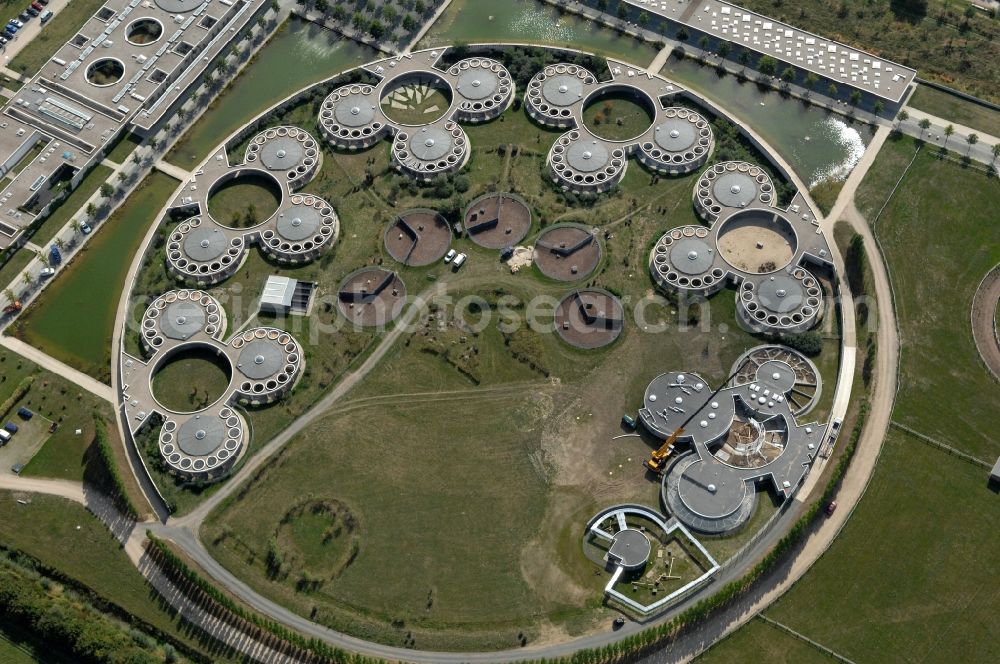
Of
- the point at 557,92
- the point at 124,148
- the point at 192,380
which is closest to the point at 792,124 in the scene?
the point at 557,92

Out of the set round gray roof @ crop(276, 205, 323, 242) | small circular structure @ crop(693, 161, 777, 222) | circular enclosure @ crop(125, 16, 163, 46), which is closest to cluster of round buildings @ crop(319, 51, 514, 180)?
round gray roof @ crop(276, 205, 323, 242)

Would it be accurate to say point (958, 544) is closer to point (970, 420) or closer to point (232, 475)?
point (970, 420)

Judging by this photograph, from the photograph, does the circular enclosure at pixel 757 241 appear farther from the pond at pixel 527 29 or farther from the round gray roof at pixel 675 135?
the pond at pixel 527 29

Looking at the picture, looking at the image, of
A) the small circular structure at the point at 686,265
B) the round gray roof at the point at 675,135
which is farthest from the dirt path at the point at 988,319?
the round gray roof at the point at 675,135

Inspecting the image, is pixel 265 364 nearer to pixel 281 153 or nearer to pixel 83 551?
pixel 83 551

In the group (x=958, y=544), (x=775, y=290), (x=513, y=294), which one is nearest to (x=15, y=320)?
(x=513, y=294)

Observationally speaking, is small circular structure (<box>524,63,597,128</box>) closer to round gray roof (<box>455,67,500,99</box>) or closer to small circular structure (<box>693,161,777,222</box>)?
round gray roof (<box>455,67,500,99</box>)
